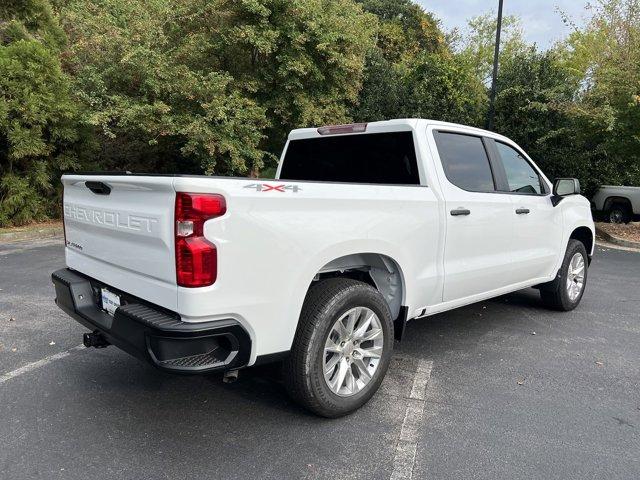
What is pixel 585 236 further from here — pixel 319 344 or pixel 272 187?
pixel 272 187

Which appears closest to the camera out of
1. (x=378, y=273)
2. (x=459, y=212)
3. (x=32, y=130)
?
(x=378, y=273)

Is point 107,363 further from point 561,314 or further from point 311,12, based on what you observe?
→ point 311,12

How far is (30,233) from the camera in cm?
1031

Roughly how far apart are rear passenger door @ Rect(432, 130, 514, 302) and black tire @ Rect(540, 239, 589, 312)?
1186 mm

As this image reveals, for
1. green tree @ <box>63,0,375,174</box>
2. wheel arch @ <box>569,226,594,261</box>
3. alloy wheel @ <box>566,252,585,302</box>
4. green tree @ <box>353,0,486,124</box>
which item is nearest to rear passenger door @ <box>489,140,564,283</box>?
alloy wheel @ <box>566,252,585,302</box>

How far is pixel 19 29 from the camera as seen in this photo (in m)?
13.0

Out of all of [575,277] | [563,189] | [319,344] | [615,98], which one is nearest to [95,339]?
[319,344]

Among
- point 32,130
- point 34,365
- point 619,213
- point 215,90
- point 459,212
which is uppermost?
point 215,90

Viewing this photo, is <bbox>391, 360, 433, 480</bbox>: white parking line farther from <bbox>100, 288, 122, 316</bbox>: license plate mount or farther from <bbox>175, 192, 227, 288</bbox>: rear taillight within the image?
<bbox>100, 288, 122, 316</bbox>: license plate mount

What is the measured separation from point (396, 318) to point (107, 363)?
2.29m

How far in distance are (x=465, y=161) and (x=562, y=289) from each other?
2.23 m

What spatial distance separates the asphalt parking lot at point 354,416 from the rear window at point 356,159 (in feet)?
4.99

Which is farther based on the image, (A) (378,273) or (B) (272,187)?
(A) (378,273)

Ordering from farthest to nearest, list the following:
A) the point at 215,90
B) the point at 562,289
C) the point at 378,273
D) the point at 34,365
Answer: the point at 215,90
the point at 562,289
the point at 34,365
the point at 378,273
